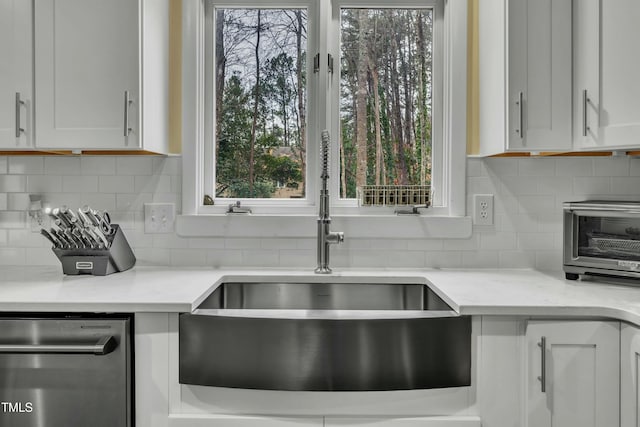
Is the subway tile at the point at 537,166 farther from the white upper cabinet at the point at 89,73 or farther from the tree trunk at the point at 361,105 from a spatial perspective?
the white upper cabinet at the point at 89,73

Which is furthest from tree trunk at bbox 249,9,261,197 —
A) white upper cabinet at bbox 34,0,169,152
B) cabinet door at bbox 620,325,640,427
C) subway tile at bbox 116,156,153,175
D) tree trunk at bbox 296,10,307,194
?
cabinet door at bbox 620,325,640,427

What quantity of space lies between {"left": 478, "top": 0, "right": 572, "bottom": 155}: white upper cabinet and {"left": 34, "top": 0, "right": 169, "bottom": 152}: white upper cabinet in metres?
1.28

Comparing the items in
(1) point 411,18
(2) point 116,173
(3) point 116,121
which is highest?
(1) point 411,18

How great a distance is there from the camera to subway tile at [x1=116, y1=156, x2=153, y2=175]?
204cm

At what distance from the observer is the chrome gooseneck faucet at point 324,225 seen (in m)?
1.89

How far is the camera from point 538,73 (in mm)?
1719

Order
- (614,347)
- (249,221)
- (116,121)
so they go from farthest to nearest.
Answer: (249,221)
(116,121)
(614,347)

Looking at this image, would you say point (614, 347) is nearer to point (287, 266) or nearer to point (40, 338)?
point (287, 266)

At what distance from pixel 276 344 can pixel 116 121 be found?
972 millimetres

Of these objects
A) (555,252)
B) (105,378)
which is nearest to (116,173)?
(105,378)

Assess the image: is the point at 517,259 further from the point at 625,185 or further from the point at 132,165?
the point at 132,165

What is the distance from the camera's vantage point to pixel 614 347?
135cm

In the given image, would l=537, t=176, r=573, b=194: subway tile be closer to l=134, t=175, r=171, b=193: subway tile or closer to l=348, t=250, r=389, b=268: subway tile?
l=348, t=250, r=389, b=268: subway tile

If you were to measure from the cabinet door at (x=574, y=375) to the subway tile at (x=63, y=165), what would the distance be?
1.82m
